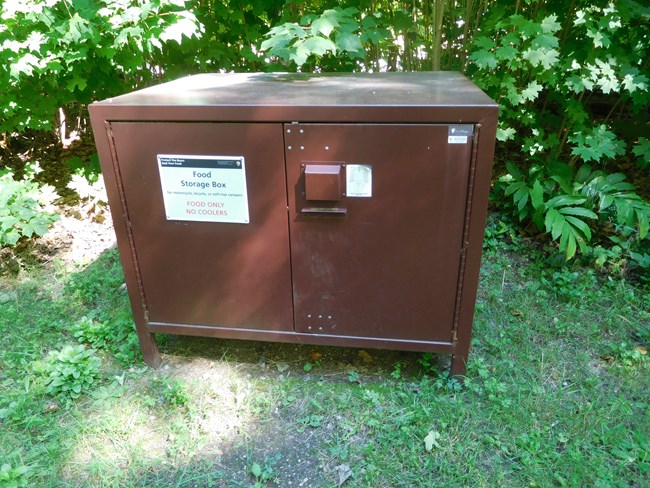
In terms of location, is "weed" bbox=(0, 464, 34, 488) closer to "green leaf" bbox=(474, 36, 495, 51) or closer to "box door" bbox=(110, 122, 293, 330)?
"box door" bbox=(110, 122, 293, 330)

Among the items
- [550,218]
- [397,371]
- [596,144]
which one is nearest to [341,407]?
[397,371]

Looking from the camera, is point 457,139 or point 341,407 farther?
point 341,407

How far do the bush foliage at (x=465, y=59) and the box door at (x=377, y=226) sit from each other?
0.99 metres

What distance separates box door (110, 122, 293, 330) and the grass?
1.32 feet

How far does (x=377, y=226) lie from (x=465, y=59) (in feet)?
9.91

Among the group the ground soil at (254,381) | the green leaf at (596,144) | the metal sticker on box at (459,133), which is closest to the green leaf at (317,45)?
the metal sticker on box at (459,133)

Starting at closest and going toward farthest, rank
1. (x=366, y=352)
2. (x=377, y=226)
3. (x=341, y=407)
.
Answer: (x=377, y=226) < (x=341, y=407) < (x=366, y=352)

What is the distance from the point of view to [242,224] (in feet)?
7.71

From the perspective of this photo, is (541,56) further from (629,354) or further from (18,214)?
(18,214)

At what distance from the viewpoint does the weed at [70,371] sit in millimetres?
2594

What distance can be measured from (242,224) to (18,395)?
1.53 metres

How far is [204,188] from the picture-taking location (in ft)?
7.57

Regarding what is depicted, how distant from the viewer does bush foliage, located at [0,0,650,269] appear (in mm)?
3191

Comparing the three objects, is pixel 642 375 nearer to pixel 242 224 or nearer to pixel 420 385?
pixel 420 385
